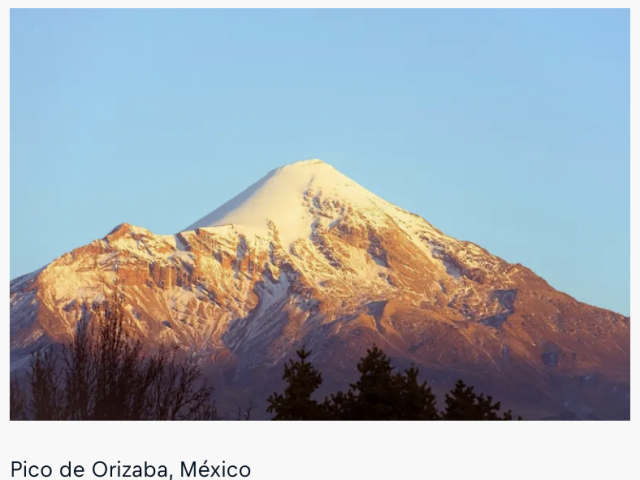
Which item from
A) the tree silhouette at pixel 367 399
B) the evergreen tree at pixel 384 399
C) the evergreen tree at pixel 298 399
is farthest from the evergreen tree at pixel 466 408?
the evergreen tree at pixel 298 399

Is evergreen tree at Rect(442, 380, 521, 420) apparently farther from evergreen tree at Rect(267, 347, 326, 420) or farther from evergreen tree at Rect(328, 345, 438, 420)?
evergreen tree at Rect(267, 347, 326, 420)

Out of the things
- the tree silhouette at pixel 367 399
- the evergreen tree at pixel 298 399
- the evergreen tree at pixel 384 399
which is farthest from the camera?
the evergreen tree at pixel 384 399

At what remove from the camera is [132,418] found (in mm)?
31969

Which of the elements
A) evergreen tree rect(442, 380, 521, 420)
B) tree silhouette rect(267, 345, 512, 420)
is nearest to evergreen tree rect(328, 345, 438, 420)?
tree silhouette rect(267, 345, 512, 420)

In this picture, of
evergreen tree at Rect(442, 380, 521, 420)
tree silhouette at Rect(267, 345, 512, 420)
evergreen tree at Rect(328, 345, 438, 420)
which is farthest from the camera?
evergreen tree at Rect(442, 380, 521, 420)

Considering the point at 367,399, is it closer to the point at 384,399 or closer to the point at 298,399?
the point at 384,399

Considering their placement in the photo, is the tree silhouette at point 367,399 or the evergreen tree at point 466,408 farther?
the evergreen tree at point 466,408

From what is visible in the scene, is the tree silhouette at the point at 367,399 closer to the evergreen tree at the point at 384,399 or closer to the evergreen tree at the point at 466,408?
the evergreen tree at the point at 384,399

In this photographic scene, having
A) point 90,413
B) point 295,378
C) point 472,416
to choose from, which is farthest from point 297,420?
point 90,413

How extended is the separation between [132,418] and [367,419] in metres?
6.23

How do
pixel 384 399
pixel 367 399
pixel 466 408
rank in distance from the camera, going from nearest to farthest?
pixel 384 399, pixel 367 399, pixel 466 408

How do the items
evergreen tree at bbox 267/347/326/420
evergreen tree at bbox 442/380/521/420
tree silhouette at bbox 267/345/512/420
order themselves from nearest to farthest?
evergreen tree at bbox 267/347/326/420 < tree silhouette at bbox 267/345/512/420 < evergreen tree at bbox 442/380/521/420

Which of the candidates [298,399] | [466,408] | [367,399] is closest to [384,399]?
[367,399]
